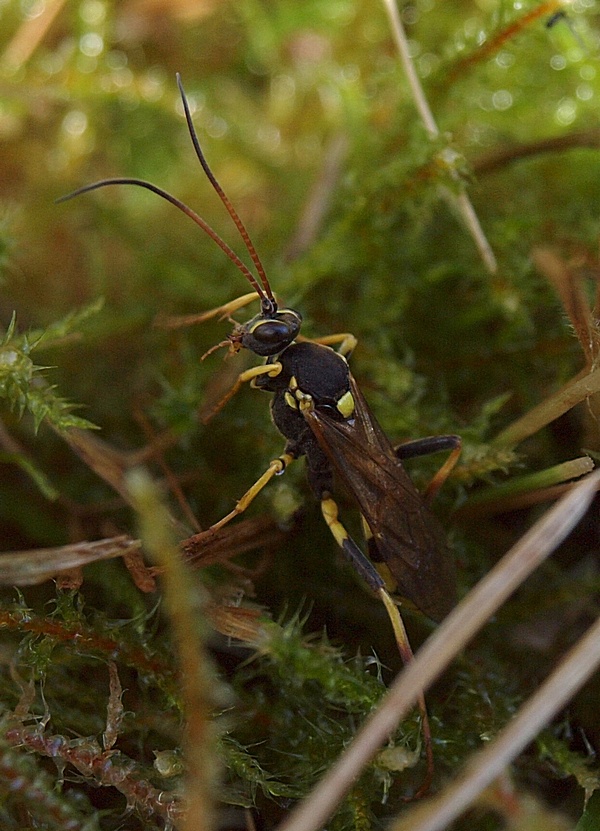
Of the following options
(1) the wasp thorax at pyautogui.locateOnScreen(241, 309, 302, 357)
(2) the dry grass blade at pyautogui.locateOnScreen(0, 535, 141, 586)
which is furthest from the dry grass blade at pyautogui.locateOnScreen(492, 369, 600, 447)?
(2) the dry grass blade at pyautogui.locateOnScreen(0, 535, 141, 586)

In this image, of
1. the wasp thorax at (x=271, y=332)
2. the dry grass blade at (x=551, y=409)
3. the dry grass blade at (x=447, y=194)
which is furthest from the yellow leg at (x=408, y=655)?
the dry grass blade at (x=447, y=194)

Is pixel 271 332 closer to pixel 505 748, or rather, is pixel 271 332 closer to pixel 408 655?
pixel 408 655

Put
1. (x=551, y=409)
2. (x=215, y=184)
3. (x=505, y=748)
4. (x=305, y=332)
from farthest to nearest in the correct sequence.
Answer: (x=305, y=332) < (x=551, y=409) < (x=215, y=184) < (x=505, y=748)

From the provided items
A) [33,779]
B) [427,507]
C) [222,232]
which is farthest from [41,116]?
[33,779]

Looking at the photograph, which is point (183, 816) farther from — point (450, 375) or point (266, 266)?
point (266, 266)

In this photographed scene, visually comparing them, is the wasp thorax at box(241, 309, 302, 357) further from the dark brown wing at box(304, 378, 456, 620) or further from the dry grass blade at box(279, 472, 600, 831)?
the dry grass blade at box(279, 472, 600, 831)

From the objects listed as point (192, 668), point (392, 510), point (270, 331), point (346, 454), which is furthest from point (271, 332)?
point (192, 668)
